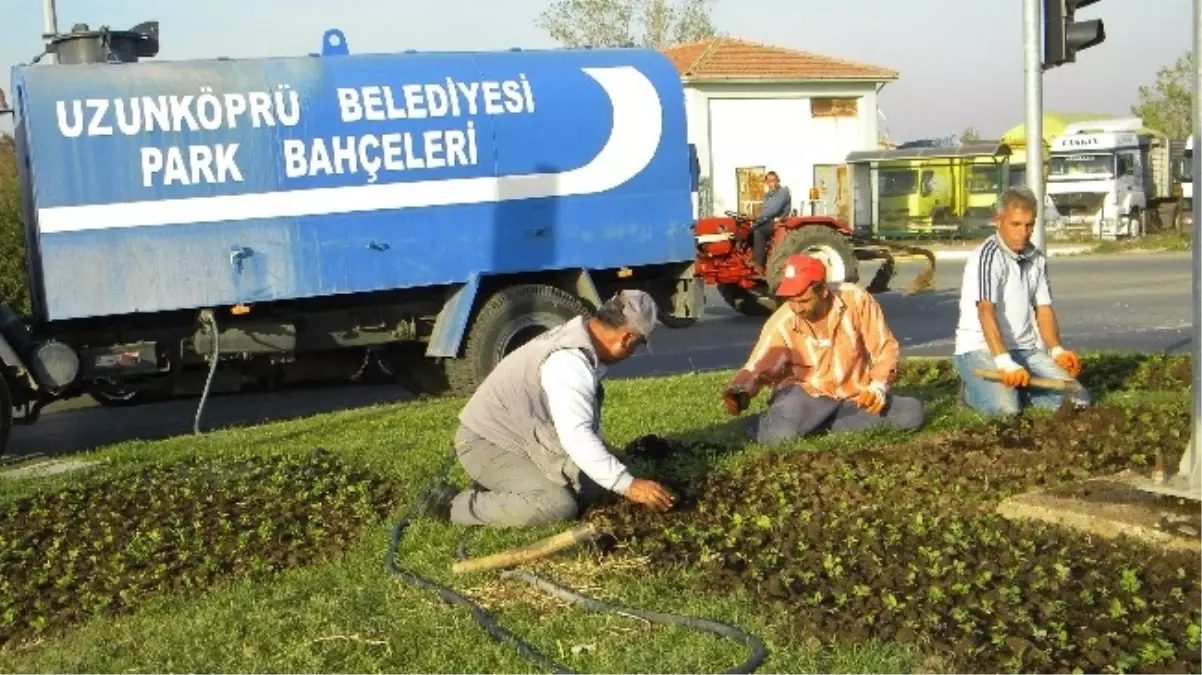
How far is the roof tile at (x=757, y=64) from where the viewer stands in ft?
155

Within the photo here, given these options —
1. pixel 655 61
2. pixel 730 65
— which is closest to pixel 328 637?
pixel 655 61

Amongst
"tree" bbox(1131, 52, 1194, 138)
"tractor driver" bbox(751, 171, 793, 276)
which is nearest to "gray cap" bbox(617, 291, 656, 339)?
"tractor driver" bbox(751, 171, 793, 276)

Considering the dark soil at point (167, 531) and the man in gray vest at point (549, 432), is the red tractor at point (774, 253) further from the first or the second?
the man in gray vest at point (549, 432)

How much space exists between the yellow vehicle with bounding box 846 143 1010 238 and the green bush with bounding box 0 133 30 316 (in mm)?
28699

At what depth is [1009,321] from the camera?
9617mm

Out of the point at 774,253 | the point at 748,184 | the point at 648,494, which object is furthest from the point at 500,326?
the point at 748,184

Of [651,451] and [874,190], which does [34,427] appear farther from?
[874,190]

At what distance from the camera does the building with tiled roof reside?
153 feet

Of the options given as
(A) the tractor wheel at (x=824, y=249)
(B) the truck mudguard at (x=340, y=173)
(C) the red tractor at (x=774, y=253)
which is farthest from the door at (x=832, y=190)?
(B) the truck mudguard at (x=340, y=173)

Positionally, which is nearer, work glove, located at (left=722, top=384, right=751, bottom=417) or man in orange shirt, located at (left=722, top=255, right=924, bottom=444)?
work glove, located at (left=722, top=384, right=751, bottom=417)

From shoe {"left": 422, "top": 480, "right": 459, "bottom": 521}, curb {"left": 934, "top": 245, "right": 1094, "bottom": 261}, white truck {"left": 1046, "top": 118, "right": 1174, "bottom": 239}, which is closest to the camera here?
shoe {"left": 422, "top": 480, "right": 459, "bottom": 521}

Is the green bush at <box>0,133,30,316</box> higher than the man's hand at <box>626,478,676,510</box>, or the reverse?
the green bush at <box>0,133,30,316</box>

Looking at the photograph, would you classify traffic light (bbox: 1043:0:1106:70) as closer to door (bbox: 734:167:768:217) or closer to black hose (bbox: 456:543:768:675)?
black hose (bbox: 456:543:768:675)

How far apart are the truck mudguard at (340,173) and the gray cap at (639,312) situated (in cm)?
591
